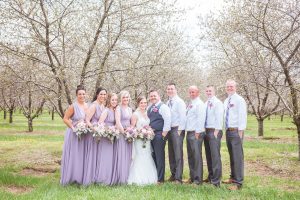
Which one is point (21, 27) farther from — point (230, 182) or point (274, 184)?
point (274, 184)

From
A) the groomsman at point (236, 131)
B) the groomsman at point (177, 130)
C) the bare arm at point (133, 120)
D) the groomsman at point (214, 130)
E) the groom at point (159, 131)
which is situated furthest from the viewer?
the bare arm at point (133, 120)

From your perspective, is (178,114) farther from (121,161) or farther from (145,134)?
(121,161)

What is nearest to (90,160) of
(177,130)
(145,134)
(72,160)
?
(72,160)

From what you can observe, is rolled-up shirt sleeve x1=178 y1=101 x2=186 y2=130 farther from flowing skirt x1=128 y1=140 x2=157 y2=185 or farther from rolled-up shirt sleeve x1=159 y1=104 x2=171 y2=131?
flowing skirt x1=128 y1=140 x2=157 y2=185

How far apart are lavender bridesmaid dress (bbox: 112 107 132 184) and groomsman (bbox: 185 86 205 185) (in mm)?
1593

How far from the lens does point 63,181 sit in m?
9.84

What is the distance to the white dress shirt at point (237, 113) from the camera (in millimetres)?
9234

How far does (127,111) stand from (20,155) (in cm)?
739

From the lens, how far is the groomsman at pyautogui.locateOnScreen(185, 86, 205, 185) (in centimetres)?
971

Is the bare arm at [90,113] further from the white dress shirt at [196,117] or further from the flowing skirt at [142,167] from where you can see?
the white dress shirt at [196,117]

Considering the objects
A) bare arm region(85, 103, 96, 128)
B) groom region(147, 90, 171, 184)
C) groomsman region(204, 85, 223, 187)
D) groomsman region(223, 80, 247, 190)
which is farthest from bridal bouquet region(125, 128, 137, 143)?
groomsman region(223, 80, 247, 190)

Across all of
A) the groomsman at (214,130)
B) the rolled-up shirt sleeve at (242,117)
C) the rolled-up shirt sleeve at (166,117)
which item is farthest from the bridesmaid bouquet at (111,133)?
the rolled-up shirt sleeve at (242,117)

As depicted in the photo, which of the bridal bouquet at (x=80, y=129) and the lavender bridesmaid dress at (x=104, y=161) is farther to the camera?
the lavender bridesmaid dress at (x=104, y=161)

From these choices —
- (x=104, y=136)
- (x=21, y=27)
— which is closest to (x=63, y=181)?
(x=104, y=136)
